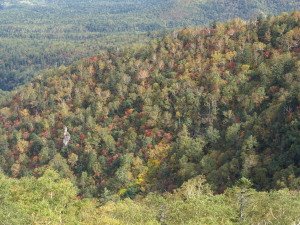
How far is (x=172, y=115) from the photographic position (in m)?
130

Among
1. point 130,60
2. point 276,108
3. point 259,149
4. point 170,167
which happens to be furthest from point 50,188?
point 130,60

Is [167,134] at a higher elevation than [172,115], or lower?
lower

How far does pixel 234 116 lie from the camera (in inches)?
4368

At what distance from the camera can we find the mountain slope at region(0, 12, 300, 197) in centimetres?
9062

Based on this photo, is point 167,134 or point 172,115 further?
point 172,115

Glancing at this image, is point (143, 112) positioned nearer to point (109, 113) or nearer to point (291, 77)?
point (109, 113)

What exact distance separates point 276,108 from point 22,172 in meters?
95.7

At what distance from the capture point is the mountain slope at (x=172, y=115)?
9062 cm

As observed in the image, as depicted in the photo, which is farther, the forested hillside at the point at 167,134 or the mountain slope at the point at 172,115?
the mountain slope at the point at 172,115

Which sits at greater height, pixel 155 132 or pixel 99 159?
pixel 155 132

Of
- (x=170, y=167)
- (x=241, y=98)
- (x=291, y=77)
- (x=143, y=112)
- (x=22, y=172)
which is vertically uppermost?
(x=291, y=77)

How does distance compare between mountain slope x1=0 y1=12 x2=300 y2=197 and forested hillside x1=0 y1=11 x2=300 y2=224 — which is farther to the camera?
mountain slope x1=0 y1=12 x2=300 y2=197

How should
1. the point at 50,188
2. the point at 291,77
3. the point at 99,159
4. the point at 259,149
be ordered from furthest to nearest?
the point at 99,159
the point at 291,77
the point at 259,149
the point at 50,188

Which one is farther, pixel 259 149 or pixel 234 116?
pixel 234 116
